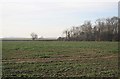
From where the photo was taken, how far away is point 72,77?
8.14 metres

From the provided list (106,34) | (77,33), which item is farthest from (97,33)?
(77,33)

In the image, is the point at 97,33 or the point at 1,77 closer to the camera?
the point at 1,77

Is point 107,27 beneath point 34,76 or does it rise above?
above

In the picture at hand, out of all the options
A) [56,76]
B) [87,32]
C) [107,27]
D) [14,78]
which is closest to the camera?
[14,78]

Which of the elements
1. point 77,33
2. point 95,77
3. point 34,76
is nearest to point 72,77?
point 95,77

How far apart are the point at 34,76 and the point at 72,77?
5.04 feet

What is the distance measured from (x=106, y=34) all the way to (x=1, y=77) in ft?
161

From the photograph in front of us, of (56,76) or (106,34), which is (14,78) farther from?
(106,34)

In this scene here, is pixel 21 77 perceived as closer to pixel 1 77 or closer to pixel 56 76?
pixel 1 77

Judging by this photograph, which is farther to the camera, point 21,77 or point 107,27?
point 107,27

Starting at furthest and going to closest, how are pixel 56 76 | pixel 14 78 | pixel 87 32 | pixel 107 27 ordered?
pixel 87 32 → pixel 107 27 → pixel 56 76 → pixel 14 78

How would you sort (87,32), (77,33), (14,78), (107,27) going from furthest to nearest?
1. (77,33)
2. (87,32)
3. (107,27)
4. (14,78)

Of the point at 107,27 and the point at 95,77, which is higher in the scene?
the point at 107,27

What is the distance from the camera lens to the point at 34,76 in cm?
832
